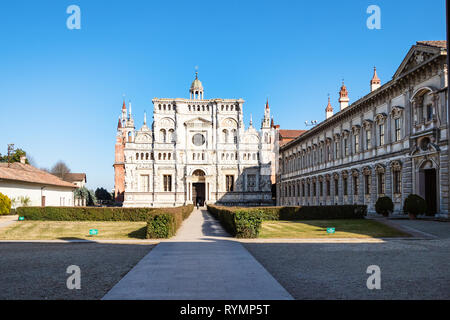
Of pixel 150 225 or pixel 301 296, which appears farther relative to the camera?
pixel 150 225

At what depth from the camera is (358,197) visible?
4025cm

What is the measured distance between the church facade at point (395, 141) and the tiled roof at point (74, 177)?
87.4m

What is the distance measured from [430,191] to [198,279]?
81.2 feet

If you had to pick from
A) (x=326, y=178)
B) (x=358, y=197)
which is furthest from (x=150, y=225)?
(x=326, y=178)

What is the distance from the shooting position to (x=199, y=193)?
75.6 meters

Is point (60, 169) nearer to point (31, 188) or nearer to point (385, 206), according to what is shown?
point (31, 188)

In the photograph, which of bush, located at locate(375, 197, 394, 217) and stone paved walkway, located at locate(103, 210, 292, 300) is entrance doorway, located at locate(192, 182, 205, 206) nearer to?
bush, located at locate(375, 197, 394, 217)

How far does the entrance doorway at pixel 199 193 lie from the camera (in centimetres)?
7481

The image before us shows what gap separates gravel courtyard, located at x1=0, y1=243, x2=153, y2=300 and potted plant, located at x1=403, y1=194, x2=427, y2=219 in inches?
705

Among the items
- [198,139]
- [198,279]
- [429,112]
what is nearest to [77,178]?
[198,139]

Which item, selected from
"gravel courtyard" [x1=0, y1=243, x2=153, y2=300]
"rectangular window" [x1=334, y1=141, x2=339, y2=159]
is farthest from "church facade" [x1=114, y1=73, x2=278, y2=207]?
"gravel courtyard" [x1=0, y1=243, x2=153, y2=300]

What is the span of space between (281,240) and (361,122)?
23.9 m

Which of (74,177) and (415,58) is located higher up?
→ (415,58)
